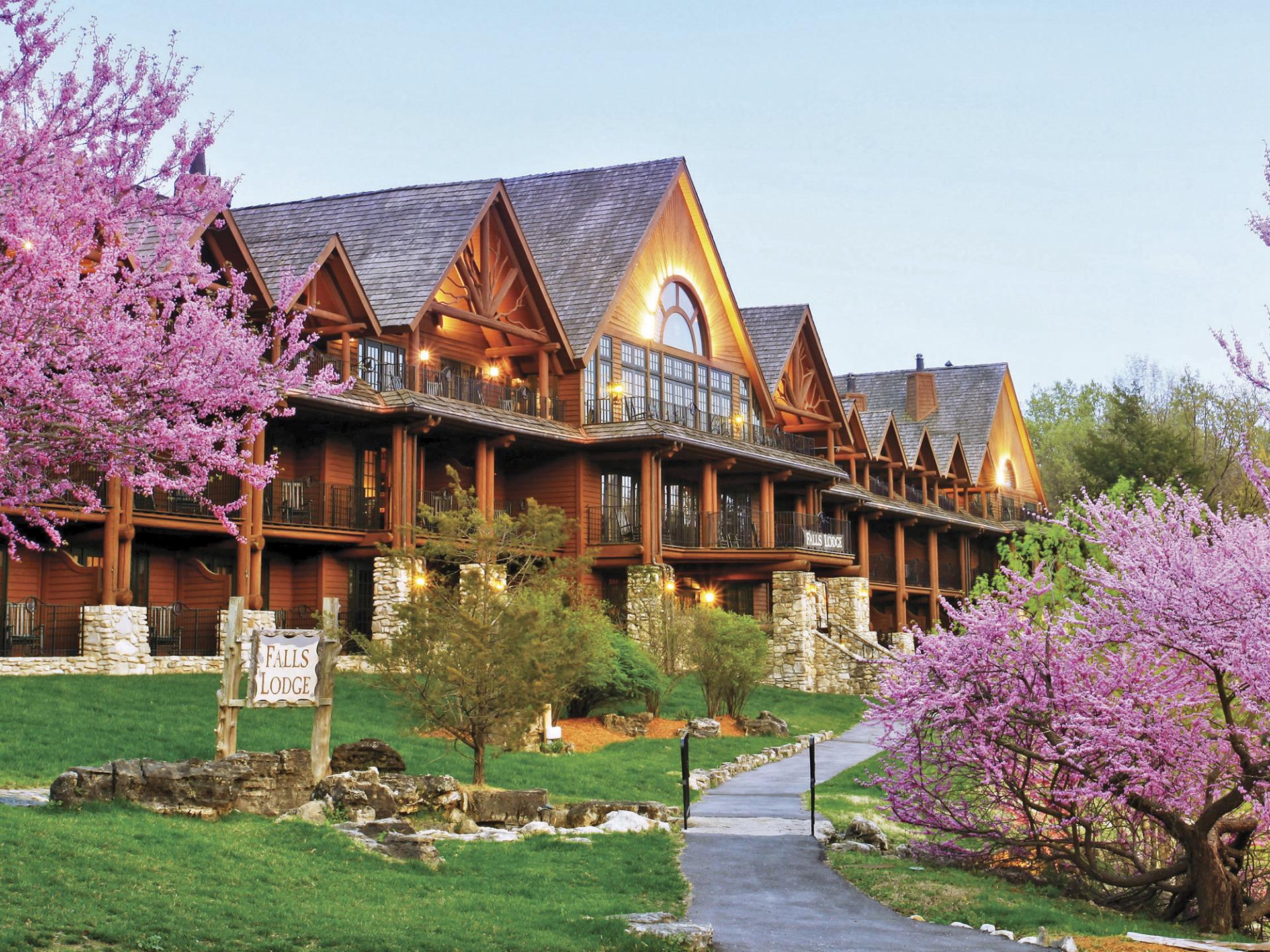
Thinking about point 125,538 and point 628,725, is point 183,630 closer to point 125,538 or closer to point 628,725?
point 125,538

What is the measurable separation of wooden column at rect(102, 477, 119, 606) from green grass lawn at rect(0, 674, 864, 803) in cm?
199

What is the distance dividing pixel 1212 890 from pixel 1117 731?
68.9 inches

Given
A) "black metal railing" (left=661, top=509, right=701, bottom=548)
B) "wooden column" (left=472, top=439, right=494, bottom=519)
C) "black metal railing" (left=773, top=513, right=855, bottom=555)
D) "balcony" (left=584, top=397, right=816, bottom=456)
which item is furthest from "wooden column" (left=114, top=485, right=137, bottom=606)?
"black metal railing" (left=773, top=513, right=855, bottom=555)

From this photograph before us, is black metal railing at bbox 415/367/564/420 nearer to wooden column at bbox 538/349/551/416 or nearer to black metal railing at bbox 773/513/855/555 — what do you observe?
wooden column at bbox 538/349/551/416

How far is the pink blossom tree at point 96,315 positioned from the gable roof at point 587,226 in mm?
30439

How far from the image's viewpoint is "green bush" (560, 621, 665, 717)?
30.1 metres

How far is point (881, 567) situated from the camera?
57.3m

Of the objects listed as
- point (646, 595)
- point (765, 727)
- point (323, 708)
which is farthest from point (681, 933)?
point (646, 595)

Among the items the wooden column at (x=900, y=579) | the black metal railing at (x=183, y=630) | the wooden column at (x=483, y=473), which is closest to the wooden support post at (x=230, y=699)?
the black metal railing at (x=183, y=630)

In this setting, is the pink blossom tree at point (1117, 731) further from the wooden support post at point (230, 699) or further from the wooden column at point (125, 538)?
the wooden column at point (125, 538)

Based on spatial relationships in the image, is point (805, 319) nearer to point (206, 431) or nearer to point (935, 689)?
point (935, 689)

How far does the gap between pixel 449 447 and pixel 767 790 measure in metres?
18.8

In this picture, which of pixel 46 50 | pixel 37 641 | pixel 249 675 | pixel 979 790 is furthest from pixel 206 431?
pixel 37 641

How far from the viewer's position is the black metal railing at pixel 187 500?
30516 millimetres
